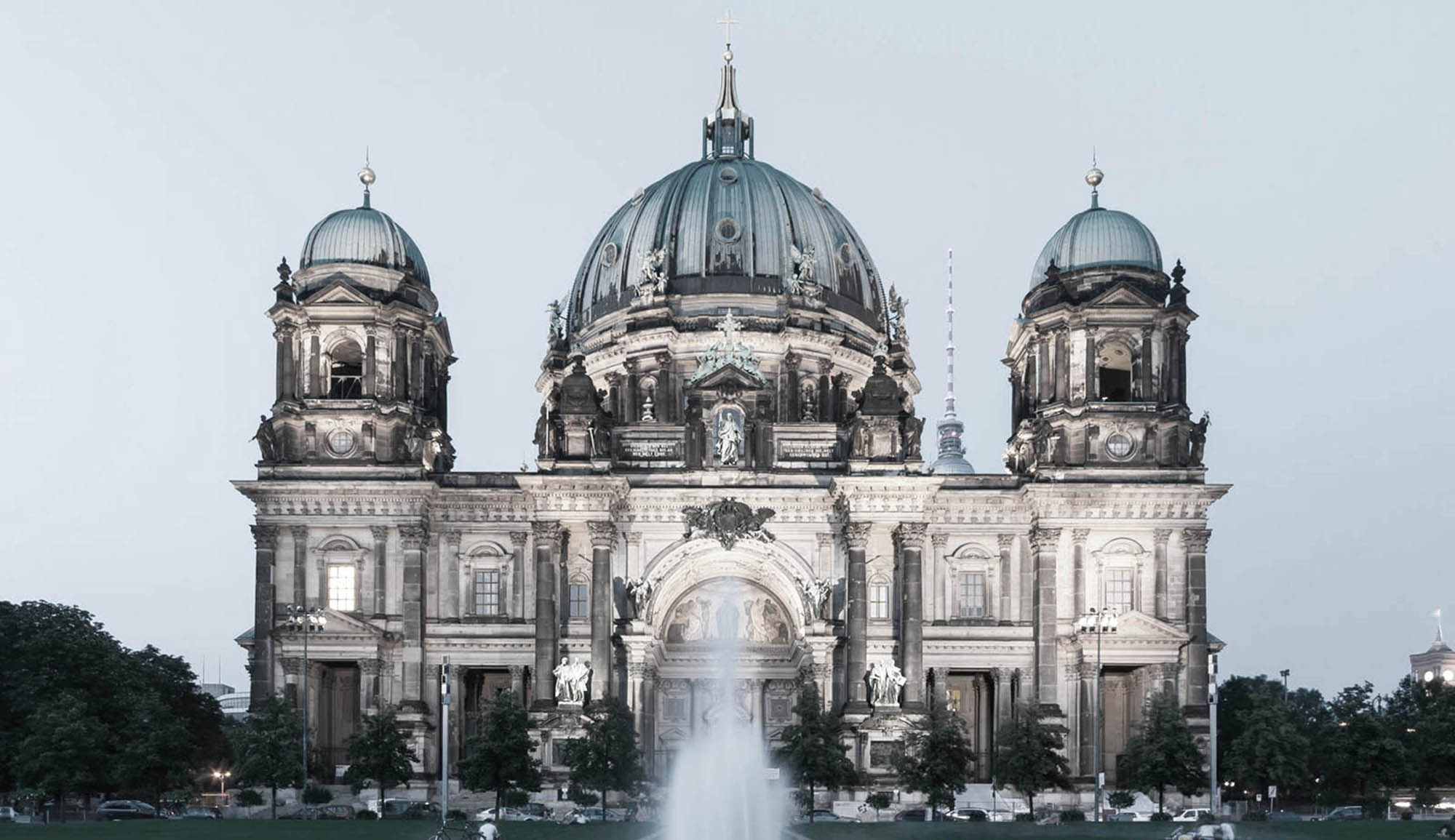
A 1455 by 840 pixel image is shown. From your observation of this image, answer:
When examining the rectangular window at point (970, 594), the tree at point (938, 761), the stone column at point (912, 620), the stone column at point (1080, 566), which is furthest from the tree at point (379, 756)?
the stone column at point (1080, 566)

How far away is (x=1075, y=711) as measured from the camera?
267 feet

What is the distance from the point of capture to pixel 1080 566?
82375 millimetres

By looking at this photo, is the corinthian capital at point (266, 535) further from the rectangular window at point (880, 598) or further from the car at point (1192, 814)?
the car at point (1192, 814)

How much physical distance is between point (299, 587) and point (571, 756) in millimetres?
15519

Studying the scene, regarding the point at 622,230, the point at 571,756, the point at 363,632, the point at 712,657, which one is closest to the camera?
the point at 571,756

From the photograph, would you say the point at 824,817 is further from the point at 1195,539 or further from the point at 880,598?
the point at 1195,539

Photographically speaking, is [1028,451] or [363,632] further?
[1028,451]

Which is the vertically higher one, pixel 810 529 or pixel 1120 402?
pixel 1120 402

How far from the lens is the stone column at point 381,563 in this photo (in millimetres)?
82375

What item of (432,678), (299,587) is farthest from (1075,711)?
(299,587)

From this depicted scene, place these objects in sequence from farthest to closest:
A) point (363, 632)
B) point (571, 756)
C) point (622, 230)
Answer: point (622, 230) < point (363, 632) < point (571, 756)

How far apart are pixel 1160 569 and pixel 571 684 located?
89.0ft

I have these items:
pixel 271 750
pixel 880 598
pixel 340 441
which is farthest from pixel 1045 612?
pixel 271 750

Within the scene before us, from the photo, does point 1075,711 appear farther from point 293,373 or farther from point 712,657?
point 293,373
